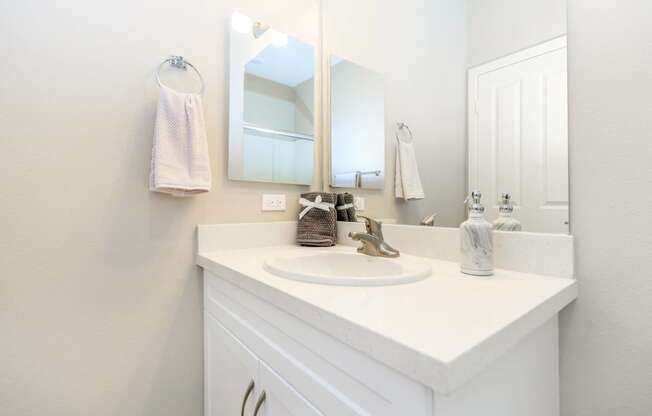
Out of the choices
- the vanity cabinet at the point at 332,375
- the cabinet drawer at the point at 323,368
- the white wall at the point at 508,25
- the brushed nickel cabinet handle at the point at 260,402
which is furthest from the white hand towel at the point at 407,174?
the brushed nickel cabinet handle at the point at 260,402

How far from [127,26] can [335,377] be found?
1.23m

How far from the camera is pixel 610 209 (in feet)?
2.24

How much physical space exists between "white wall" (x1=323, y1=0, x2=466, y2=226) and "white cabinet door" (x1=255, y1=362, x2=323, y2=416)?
68 centimetres

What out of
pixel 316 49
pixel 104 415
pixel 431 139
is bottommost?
pixel 104 415

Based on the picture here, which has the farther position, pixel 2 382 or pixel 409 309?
pixel 2 382

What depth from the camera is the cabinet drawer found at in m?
0.43

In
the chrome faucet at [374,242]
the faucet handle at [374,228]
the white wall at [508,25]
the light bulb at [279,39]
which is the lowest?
the chrome faucet at [374,242]

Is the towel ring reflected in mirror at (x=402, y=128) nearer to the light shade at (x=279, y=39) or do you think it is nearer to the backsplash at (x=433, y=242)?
the backsplash at (x=433, y=242)

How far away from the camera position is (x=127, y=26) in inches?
40.4

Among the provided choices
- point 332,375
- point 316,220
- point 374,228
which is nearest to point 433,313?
point 332,375

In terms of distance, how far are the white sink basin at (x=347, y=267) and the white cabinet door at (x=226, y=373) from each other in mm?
253

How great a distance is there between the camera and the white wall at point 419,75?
1.00m

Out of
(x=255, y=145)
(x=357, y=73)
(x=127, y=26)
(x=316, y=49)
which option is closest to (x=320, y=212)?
(x=255, y=145)

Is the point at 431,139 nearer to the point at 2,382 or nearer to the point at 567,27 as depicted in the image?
the point at 567,27
